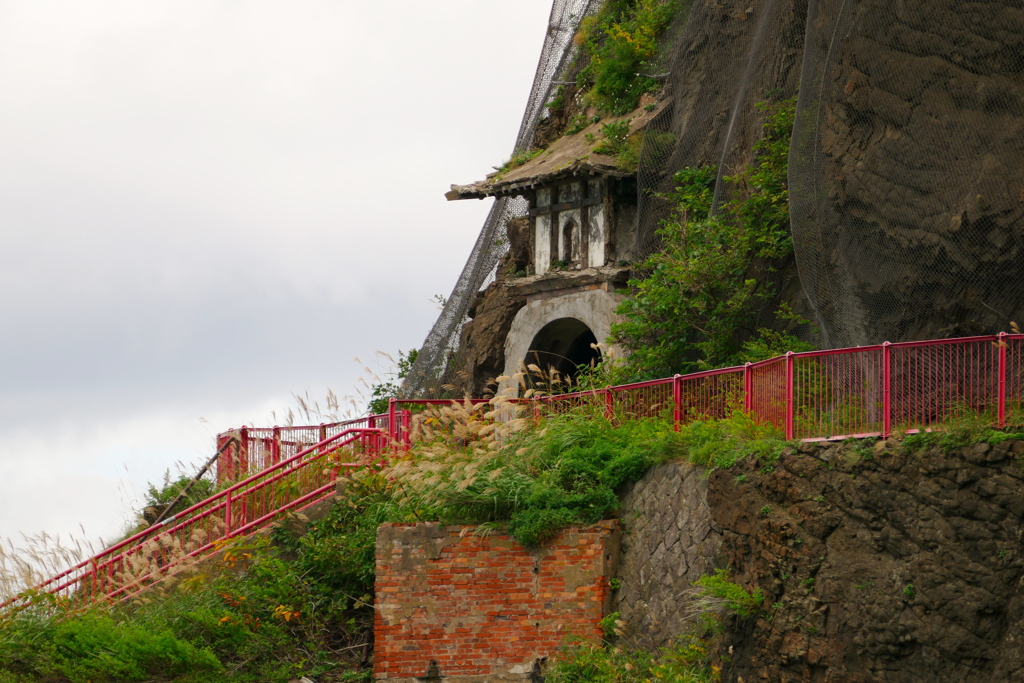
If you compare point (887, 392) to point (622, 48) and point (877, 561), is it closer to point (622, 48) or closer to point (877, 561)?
point (877, 561)

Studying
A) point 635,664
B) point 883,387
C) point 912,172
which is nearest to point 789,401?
point 883,387

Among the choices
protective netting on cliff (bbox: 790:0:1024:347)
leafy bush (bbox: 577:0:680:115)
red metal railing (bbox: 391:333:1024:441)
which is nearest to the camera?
red metal railing (bbox: 391:333:1024:441)

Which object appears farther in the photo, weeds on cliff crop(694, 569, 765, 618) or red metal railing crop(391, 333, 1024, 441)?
weeds on cliff crop(694, 569, 765, 618)

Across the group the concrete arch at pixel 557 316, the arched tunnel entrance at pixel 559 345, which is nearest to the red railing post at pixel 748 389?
the concrete arch at pixel 557 316

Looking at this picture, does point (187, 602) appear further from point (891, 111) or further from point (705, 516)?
point (891, 111)

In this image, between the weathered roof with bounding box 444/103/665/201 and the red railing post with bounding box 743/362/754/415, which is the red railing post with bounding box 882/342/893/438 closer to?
the red railing post with bounding box 743/362/754/415

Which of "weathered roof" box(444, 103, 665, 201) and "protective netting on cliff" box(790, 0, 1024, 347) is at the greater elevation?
"weathered roof" box(444, 103, 665, 201)

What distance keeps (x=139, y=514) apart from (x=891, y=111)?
604 inches

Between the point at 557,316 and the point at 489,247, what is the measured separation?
2663 millimetres

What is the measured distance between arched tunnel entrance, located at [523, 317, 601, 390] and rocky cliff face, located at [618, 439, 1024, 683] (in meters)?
12.7

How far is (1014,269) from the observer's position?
13.9m

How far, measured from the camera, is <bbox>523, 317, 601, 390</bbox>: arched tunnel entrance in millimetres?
25578

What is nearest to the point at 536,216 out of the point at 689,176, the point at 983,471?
the point at 689,176

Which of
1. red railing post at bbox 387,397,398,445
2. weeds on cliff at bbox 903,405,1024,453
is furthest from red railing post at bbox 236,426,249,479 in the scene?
weeds on cliff at bbox 903,405,1024,453
